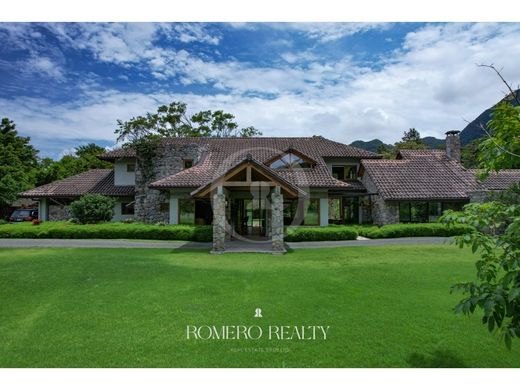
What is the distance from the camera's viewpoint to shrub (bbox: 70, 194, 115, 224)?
18047mm

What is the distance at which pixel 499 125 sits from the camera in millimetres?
3035

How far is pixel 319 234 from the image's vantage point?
15.0 m

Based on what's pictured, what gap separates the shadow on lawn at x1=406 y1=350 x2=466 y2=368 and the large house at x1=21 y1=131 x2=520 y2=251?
1135 centimetres

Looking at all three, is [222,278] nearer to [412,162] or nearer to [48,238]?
[48,238]

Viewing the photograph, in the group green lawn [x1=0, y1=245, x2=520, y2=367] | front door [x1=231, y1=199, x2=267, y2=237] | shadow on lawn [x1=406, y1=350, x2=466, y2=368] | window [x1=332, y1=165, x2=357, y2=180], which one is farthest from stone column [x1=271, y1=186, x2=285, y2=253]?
window [x1=332, y1=165, x2=357, y2=180]

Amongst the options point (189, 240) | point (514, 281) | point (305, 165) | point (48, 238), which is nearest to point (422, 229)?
point (305, 165)

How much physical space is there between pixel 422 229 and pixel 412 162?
8.21 metres

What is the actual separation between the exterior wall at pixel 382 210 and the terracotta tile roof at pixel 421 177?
2.18ft

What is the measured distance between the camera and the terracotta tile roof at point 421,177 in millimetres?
19359

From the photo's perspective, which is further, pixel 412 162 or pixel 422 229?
pixel 412 162

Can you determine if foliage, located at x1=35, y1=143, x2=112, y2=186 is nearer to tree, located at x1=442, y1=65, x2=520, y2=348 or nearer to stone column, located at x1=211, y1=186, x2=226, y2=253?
stone column, located at x1=211, y1=186, x2=226, y2=253

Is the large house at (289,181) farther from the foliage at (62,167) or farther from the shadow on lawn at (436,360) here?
the shadow on lawn at (436,360)

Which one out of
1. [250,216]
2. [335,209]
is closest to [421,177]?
[335,209]

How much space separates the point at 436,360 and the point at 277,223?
785 cm
